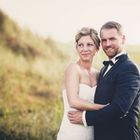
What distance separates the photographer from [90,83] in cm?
254

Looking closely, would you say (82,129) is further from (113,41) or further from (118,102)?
(113,41)

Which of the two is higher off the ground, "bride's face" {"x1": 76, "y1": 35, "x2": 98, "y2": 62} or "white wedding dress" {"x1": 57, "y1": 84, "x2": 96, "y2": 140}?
"bride's face" {"x1": 76, "y1": 35, "x2": 98, "y2": 62}

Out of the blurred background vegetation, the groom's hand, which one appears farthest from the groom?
the blurred background vegetation

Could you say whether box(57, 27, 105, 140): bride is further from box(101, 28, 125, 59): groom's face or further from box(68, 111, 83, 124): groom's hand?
box(101, 28, 125, 59): groom's face

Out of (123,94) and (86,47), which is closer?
(123,94)

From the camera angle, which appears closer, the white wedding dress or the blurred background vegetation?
the white wedding dress

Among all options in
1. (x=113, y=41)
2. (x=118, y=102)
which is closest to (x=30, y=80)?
(x=113, y=41)

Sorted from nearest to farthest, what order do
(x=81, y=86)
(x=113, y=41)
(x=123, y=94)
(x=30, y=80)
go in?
(x=123, y=94) < (x=113, y=41) < (x=81, y=86) < (x=30, y=80)

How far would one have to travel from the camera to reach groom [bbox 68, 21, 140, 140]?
2.22 m

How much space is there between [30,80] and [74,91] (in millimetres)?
771

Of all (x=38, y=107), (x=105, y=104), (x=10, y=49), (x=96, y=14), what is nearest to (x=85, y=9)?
(x=96, y=14)

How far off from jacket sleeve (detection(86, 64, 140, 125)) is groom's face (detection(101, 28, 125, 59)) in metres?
0.19

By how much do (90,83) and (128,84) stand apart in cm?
39

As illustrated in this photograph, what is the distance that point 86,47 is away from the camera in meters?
2.51
